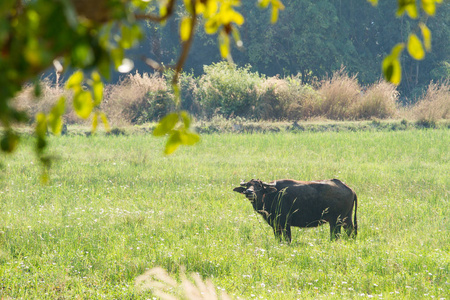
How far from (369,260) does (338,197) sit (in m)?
0.93

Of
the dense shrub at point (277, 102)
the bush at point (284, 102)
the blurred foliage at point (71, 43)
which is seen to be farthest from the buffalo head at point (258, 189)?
the bush at point (284, 102)

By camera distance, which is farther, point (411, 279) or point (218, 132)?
point (218, 132)

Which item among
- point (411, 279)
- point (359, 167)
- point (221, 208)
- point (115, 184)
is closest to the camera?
point (411, 279)

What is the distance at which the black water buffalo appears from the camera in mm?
6520

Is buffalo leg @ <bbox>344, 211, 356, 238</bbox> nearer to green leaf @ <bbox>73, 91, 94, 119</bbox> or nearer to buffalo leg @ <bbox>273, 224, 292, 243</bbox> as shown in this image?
buffalo leg @ <bbox>273, 224, 292, 243</bbox>

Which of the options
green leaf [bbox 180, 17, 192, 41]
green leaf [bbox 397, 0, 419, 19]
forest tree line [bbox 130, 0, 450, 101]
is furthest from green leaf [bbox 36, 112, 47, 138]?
forest tree line [bbox 130, 0, 450, 101]

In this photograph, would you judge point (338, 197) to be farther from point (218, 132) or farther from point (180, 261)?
point (218, 132)

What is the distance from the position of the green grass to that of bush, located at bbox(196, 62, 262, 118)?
8.73 meters

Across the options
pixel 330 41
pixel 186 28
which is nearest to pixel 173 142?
pixel 186 28

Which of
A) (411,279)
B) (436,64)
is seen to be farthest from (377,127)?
(436,64)

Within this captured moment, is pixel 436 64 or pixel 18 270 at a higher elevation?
pixel 436 64

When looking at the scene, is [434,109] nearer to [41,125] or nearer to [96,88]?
[96,88]

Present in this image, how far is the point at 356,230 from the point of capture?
22.7 feet

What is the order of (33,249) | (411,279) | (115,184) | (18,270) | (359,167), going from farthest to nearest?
1. (359,167)
2. (115,184)
3. (33,249)
4. (18,270)
5. (411,279)
